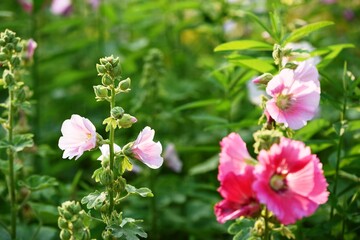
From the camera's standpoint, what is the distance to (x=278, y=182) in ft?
4.71

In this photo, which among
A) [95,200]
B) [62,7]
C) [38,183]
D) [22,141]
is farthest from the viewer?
[62,7]

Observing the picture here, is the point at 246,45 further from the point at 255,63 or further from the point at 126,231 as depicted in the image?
the point at 126,231

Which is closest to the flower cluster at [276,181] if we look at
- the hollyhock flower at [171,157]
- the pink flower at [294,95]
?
the pink flower at [294,95]

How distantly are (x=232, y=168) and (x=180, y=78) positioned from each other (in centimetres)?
259

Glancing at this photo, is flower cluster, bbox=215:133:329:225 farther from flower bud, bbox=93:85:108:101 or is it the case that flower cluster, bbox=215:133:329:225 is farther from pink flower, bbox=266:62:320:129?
flower bud, bbox=93:85:108:101

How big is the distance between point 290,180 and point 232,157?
123mm

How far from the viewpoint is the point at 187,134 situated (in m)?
3.51

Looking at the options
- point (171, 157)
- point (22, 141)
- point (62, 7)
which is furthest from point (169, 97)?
point (22, 141)

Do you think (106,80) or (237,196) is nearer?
(237,196)

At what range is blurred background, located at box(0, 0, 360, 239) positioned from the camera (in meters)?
2.59

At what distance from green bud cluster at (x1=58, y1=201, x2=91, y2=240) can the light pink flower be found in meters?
0.33

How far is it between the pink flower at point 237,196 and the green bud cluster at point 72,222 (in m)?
0.31

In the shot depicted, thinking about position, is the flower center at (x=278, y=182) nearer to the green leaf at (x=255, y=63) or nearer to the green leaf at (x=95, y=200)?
the green leaf at (x=95, y=200)

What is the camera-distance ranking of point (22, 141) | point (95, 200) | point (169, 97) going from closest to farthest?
point (95, 200) → point (22, 141) → point (169, 97)
